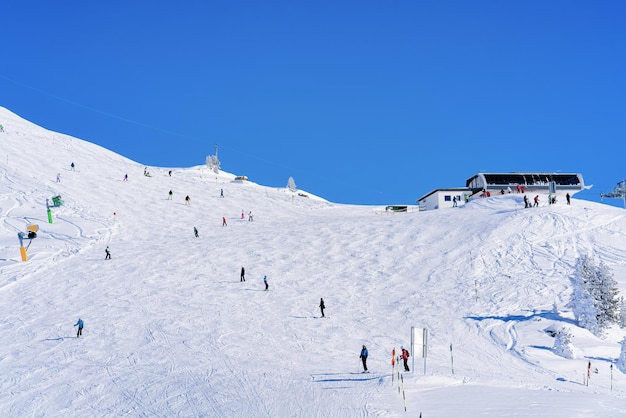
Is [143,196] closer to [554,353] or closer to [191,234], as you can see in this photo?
[191,234]

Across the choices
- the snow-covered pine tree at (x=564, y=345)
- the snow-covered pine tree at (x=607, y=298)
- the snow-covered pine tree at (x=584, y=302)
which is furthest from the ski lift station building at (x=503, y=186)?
the snow-covered pine tree at (x=564, y=345)

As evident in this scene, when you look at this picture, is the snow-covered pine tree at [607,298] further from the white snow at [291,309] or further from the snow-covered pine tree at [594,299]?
the white snow at [291,309]

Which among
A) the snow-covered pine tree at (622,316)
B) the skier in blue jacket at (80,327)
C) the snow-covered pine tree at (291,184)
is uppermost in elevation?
the snow-covered pine tree at (291,184)

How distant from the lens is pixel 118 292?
115ft

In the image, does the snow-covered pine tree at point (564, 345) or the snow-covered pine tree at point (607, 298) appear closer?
the snow-covered pine tree at point (564, 345)

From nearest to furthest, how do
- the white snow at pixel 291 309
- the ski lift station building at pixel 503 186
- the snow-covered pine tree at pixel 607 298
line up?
the white snow at pixel 291 309 < the snow-covered pine tree at pixel 607 298 < the ski lift station building at pixel 503 186

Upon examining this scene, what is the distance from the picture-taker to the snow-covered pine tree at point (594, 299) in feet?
93.7

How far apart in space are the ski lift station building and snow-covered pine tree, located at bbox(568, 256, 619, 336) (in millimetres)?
34190

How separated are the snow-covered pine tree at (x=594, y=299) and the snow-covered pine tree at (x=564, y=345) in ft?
11.9

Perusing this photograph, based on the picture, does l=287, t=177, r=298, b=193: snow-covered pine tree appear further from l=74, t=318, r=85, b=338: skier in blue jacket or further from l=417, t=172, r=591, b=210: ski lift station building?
l=74, t=318, r=85, b=338: skier in blue jacket

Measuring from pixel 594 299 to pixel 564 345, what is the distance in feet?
15.7

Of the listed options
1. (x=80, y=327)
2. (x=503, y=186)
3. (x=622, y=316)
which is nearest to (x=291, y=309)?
(x=80, y=327)

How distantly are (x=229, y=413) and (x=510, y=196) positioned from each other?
144 ft

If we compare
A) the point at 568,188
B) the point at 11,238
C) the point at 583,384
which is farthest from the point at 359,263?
the point at 568,188
